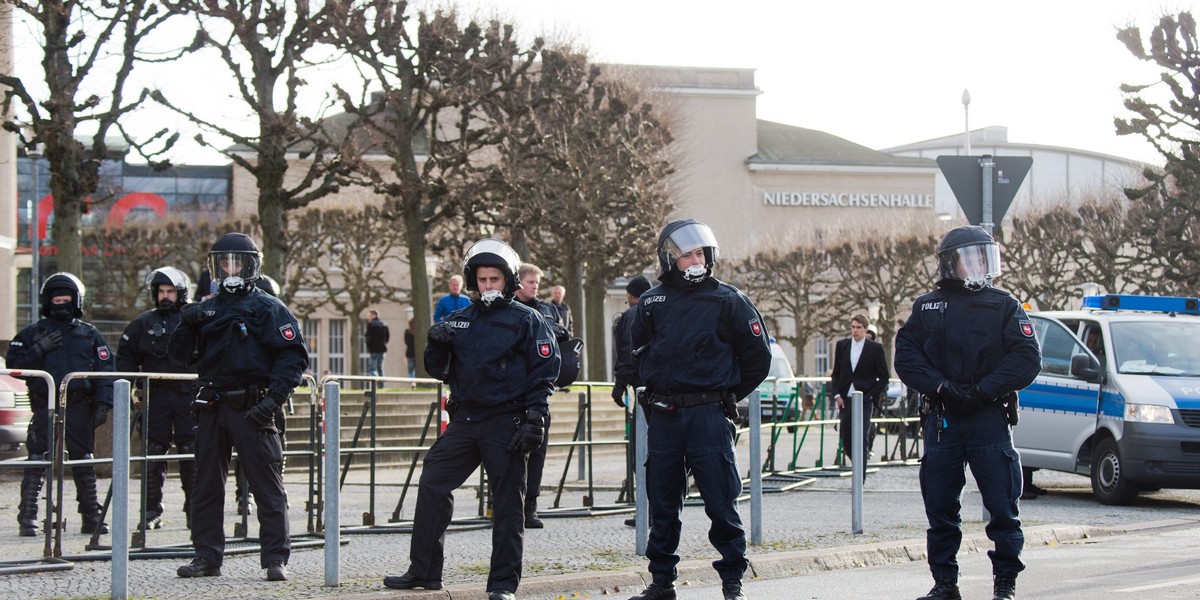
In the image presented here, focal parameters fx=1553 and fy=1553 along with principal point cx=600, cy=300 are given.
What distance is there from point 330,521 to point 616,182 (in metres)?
26.2

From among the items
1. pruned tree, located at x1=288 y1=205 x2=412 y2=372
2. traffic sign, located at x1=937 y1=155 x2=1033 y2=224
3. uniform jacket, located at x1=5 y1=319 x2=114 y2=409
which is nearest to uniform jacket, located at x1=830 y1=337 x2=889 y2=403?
traffic sign, located at x1=937 y1=155 x2=1033 y2=224

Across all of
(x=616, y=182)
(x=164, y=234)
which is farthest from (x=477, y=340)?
(x=164, y=234)

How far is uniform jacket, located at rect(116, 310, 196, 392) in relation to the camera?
11398 mm

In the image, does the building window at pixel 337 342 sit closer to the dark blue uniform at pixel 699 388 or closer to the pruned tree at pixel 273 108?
the pruned tree at pixel 273 108

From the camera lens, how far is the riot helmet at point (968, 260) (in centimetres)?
755

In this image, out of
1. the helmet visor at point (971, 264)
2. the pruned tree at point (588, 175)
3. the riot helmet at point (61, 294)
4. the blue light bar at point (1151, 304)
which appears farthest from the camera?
the pruned tree at point (588, 175)

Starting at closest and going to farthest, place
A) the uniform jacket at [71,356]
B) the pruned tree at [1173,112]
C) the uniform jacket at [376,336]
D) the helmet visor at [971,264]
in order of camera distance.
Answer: the helmet visor at [971,264]
the uniform jacket at [71,356]
the pruned tree at [1173,112]
the uniform jacket at [376,336]

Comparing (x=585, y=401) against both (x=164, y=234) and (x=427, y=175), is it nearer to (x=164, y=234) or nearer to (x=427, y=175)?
(x=427, y=175)

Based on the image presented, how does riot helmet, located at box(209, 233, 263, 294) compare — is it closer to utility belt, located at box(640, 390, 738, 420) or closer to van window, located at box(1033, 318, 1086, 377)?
utility belt, located at box(640, 390, 738, 420)

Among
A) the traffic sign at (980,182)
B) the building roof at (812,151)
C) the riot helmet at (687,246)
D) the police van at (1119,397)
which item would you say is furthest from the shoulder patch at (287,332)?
the building roof at (812,151)

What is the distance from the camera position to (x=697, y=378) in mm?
7332

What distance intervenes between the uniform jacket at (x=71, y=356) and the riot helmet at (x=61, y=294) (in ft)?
0.17

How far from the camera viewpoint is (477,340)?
768 centimetres

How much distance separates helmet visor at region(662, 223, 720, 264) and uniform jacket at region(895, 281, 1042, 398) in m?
1.07
